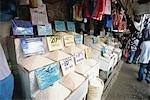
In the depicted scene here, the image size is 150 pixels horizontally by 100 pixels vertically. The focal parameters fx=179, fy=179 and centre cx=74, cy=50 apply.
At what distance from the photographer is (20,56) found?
227cm

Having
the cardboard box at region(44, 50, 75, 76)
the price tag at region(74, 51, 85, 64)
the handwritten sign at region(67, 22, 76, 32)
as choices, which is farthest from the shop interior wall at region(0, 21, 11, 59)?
the handwritten sign at region(67, 22, 76, 32)

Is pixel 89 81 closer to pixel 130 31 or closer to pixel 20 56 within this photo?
pixel 20 56

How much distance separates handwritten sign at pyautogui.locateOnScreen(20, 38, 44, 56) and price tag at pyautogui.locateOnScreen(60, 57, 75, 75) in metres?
0.35

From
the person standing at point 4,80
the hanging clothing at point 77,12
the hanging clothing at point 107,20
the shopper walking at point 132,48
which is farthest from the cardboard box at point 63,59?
the shopper walking at point 132,48

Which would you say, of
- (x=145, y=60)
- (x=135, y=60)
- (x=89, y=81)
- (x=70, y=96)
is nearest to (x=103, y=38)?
(x=145, y=60)

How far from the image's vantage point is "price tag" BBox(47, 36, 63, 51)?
2.68 metres

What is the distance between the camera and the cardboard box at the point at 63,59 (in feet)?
8.32

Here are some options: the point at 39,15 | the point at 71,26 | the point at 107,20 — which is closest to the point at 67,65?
the point at 39,15

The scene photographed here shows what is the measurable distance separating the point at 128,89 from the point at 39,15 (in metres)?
4.02

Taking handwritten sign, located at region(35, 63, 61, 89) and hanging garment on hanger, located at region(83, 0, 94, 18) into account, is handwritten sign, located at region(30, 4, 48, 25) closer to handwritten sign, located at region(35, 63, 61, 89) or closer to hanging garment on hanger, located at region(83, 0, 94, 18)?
handwritten sign, located at region(35, 63, 61, 89)

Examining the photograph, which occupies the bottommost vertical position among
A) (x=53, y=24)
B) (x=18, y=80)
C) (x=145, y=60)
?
(x=145, y=60)

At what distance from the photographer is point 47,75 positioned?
7.23 feet

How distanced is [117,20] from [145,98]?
2.54m

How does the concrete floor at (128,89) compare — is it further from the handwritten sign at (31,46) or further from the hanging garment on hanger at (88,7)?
the handwritten sign at (31,46)
